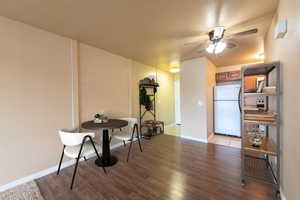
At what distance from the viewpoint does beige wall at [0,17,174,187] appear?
68.2 inches

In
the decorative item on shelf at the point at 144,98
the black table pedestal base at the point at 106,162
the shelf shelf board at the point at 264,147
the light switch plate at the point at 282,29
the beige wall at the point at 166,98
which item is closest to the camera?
the light switch plate at the point at 282,29

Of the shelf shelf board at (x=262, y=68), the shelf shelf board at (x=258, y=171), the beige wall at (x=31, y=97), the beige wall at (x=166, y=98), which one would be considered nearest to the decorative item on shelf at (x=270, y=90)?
the shelf shelf board at (x=262, y=68)

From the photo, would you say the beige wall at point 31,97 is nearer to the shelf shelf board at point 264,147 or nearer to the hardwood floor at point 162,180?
the hardwood floor at point 162,180

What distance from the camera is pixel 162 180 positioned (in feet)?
6.15

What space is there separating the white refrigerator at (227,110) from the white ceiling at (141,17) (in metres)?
1.70

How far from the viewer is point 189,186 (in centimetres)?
175

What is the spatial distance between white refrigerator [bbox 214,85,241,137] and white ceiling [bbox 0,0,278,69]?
5.56 ft

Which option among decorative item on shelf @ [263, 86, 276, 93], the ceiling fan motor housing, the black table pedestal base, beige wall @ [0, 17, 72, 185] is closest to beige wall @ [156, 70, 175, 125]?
the black table pedestal base

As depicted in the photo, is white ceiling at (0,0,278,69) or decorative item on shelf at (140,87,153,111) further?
decorative item on shelf at (140,87,153,111)

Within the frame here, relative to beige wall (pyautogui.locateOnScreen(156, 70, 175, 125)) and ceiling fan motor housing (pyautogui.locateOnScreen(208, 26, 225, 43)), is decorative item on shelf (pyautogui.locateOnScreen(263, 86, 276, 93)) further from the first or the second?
beige wall (pyautogui.locateOnScreen(156, 70, 175, 125))

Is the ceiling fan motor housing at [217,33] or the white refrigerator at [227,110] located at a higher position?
the ceiling fan motor housing at [217,33]

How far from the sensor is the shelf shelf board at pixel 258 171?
184 cm

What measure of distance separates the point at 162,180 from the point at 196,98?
7.98ft

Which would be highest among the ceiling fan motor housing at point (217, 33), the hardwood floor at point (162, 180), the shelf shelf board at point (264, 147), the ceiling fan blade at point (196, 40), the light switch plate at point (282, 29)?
the ceiling fan blade at point (196, 40)
